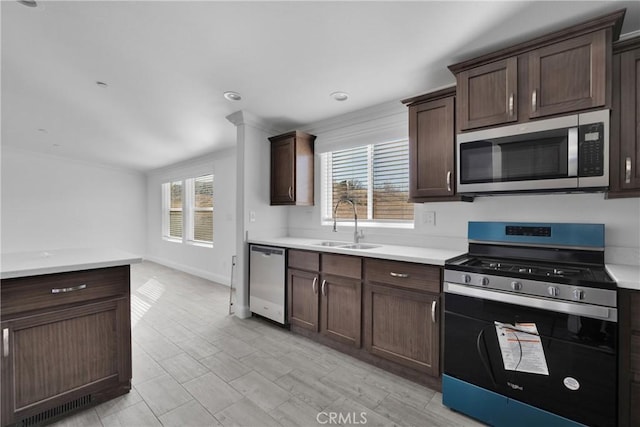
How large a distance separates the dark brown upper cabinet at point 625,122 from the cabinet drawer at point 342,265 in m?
1.69

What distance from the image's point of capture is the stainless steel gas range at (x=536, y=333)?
1.38 meters

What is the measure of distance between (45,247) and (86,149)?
229 cm

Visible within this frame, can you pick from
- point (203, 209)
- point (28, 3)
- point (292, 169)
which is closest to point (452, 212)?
point (292, 169)

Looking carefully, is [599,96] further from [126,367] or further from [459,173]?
[126,367]

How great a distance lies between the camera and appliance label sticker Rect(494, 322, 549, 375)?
1508mm

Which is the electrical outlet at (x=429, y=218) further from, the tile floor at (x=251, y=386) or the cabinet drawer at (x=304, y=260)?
the tile floor at (x=251, y=386)

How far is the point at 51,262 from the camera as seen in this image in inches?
67.6

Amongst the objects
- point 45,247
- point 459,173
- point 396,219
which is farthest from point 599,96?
point 45,247

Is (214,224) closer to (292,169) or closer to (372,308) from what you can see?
(292,169)

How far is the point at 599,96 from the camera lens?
5.13 ft

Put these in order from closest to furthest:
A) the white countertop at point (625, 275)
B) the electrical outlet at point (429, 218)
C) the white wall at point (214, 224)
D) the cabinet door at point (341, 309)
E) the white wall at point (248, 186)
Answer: the white countertop at point (625, 275) < the cabinet door at point (341, 309) < the electrical outlet at point (429, 218) < the white wall at point (248, 186) < the white wall at point (214, 224)

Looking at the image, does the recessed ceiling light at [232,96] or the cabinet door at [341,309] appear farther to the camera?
the recessed ceiling light at [232,96]

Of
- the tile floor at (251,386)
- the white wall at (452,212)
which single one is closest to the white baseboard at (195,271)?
the tile floor at (251,386)

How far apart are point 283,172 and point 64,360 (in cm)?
249
